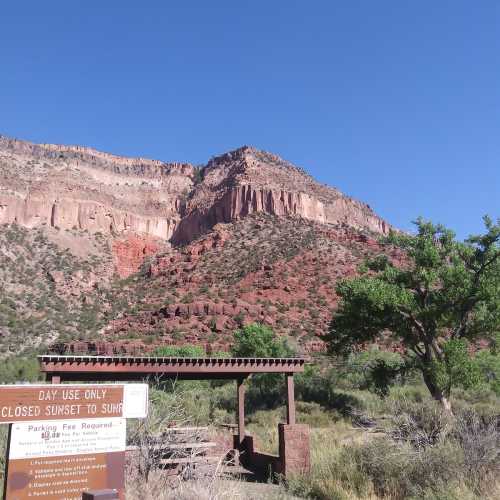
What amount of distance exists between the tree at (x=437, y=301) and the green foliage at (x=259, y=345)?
14.5m

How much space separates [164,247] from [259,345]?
A: 2105 inches

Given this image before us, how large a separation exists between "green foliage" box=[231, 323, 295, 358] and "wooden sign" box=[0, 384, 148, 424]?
99.0 feet

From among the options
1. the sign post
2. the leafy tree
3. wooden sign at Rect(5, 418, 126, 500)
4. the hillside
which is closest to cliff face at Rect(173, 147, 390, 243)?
the hillside

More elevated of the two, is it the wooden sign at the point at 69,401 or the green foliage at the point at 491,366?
the green foliage at the point at 491,366

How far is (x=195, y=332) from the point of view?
49562 mm

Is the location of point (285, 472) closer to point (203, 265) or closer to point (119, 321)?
point (119, 321)

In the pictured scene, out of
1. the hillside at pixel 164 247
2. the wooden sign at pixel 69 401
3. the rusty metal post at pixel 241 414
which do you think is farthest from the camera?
the hillside at pixel 164 247

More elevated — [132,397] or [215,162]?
[215,162]

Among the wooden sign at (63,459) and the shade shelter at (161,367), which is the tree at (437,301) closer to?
the shade shelter at (161,367)

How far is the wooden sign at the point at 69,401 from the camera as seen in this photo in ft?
16.0

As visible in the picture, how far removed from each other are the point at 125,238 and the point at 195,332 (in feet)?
120

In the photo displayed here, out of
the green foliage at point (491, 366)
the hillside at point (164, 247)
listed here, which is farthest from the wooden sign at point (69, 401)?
the hillside at point (164, 247)

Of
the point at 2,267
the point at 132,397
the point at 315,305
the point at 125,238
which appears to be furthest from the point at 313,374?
the point at 125,238

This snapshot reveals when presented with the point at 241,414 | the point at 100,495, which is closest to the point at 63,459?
the point at 100,495
